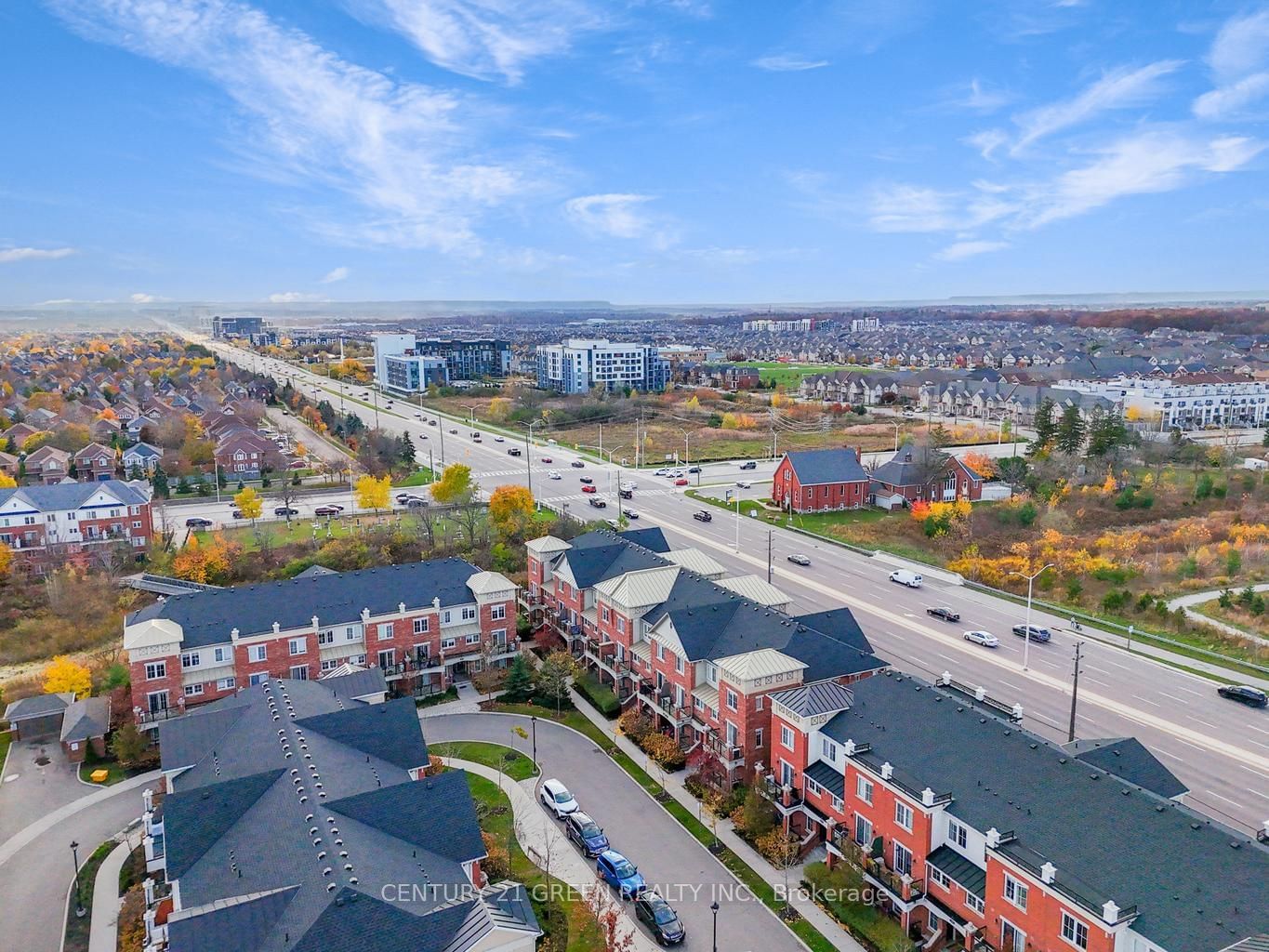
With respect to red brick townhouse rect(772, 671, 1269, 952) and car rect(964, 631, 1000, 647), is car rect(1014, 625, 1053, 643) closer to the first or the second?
car rect(964, 631, 1000, 647)

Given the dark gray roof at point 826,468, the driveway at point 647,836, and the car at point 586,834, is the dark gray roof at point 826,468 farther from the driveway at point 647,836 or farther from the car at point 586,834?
the car at point 586,834

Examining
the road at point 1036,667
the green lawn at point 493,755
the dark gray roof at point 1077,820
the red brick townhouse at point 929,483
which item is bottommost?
the green lawn at point 493,755

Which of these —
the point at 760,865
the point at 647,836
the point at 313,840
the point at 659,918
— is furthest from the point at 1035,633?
the point at 313,840

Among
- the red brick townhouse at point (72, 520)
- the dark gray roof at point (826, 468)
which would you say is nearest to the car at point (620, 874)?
the red brick townhouse at point (72, 520)

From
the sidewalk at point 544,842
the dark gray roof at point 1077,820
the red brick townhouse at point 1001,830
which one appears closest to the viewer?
the dark gray roof at point 1077,820

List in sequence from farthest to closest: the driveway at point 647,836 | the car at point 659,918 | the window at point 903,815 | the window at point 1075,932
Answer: the driveway at point 647,836 → the window at point 903,815 → the car at point 659,918 → the window at point 1075,932

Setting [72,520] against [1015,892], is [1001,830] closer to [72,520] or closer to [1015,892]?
[1015,892]
